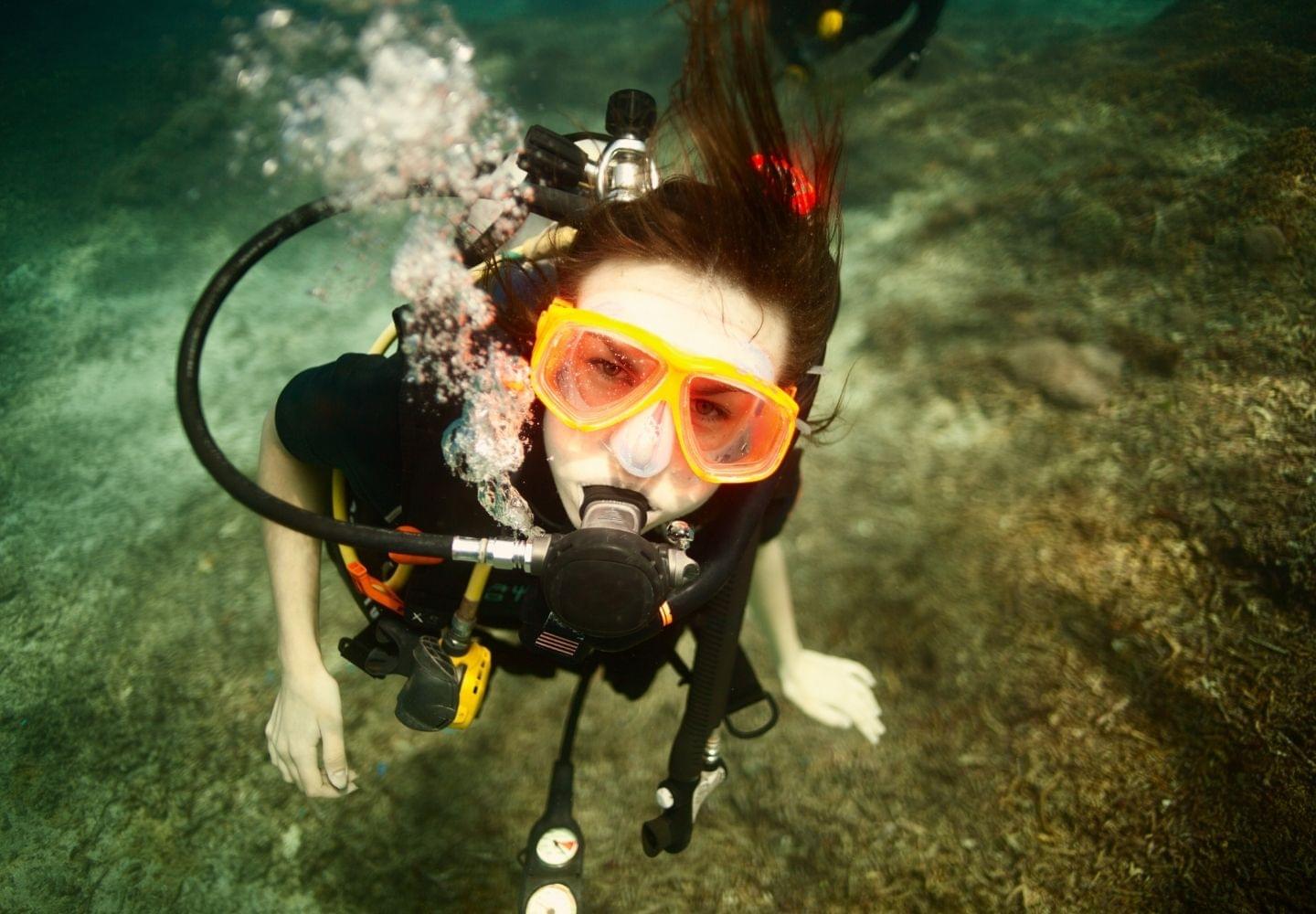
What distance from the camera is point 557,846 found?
2.08m

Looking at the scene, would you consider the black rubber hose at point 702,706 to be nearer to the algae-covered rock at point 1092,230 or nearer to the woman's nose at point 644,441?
the woman's nose at point 644,441

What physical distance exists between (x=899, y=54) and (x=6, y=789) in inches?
295

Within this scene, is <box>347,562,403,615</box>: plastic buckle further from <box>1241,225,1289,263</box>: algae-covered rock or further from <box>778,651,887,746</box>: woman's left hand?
<box>1241,225,1289,263</box>: algae-covered rock

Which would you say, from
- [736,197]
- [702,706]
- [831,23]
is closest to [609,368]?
A: [736,197]

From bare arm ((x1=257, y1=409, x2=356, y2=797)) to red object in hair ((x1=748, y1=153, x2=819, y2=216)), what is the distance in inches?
60.0

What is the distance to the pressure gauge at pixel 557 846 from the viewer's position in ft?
6.71

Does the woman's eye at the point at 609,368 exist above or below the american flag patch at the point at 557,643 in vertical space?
above

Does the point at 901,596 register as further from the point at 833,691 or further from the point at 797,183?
the point at 797,183

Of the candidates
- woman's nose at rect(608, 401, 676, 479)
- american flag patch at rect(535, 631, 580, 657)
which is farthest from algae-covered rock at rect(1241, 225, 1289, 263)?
american flag patch at rect(535, 631, 580, 657)

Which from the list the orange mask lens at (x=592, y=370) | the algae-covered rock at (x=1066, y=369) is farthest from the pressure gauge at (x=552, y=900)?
the algae-covered rock at (x=1066, y=369)

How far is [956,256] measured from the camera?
501 centimetres

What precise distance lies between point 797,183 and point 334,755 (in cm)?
195

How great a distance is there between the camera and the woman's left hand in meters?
2.91

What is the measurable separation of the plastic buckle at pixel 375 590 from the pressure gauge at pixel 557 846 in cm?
98
